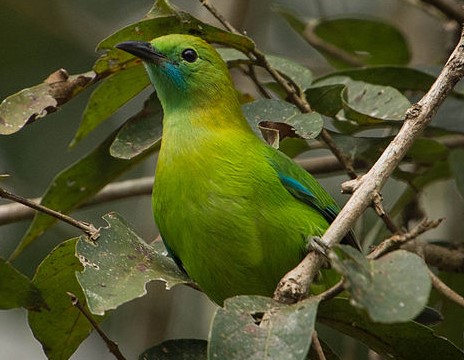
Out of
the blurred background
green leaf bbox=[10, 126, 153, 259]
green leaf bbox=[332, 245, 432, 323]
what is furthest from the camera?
the blurred background

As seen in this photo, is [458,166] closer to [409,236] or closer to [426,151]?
[426,151]

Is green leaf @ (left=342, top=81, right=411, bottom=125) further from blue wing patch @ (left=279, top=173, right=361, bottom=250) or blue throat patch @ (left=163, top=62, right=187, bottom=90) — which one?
blue throat patch @ (left=163, top=62, right=187, bottom=90)

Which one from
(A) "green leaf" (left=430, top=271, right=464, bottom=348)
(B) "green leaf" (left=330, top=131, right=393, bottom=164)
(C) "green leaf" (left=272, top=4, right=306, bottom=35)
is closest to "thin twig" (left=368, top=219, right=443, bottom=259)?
(B) "green leaf" (left=330, top=131, right=393, bottom=164)

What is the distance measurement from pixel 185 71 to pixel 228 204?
28.7 inches

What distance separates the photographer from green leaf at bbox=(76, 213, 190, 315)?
2.49 m

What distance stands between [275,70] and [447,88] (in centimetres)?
105

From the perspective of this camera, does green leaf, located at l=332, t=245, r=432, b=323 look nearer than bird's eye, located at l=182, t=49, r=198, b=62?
Yes

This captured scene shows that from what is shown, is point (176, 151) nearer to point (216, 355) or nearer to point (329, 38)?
point (216, 355)

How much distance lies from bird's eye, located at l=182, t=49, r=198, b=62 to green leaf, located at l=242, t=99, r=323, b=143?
27 centimetres

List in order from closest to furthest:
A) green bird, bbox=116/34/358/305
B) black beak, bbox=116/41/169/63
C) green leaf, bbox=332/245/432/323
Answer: green leaf, bbox=332/245/432/323 < green bird, bbox=116/34/358/305 < black beak, bbox=116/41/169/63

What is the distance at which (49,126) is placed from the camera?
6.47 meters

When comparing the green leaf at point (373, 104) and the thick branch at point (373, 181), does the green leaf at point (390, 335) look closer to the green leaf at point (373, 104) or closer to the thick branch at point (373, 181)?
the thick branch at point (373, 181)

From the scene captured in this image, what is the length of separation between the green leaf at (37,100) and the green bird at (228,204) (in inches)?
9.5

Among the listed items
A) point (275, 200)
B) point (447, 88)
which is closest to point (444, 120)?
point (275, 200)
